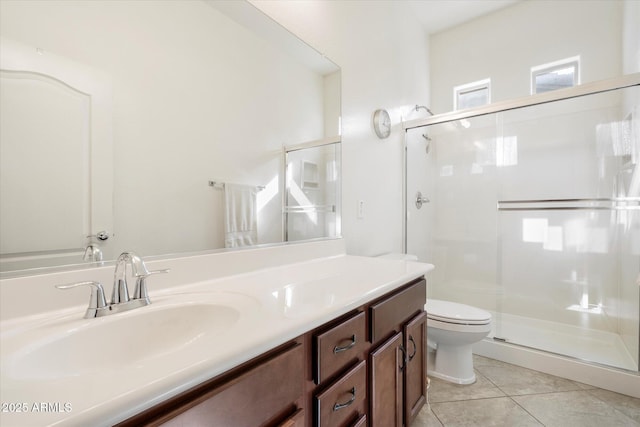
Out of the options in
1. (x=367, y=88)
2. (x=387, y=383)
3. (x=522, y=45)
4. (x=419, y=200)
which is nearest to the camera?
(x=387, y=383)

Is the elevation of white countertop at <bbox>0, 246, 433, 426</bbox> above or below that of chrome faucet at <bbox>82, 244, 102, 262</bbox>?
below

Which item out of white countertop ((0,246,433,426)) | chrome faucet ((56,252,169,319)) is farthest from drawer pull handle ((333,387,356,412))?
chrome faucet ((56,252,169,319))

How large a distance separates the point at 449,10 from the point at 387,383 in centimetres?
335

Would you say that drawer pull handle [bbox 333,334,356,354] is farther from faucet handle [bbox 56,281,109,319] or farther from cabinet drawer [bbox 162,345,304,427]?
faucet handle [bbox 56,281,109,319]

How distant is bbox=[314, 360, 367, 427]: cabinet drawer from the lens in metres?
0.77

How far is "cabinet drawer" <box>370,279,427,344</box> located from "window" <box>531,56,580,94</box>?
2.66 m

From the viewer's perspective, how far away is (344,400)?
86 centimetres

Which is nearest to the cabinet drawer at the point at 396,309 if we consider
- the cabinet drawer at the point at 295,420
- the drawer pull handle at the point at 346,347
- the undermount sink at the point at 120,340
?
the drawer pull handle at the point at 346,347

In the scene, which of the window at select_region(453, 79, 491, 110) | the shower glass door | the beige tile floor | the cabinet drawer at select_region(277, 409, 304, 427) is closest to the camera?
the cabinet drawer at select_region(277, 409, 304, 427)

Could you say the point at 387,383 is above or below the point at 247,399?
below

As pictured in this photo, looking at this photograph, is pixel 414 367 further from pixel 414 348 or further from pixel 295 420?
pixel 295 420

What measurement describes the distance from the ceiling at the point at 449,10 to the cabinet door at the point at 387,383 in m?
2.98

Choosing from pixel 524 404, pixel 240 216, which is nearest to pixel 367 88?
pixel 240 216

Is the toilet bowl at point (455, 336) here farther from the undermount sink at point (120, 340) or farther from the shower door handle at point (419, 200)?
the undermount sink at point (120, 340)
